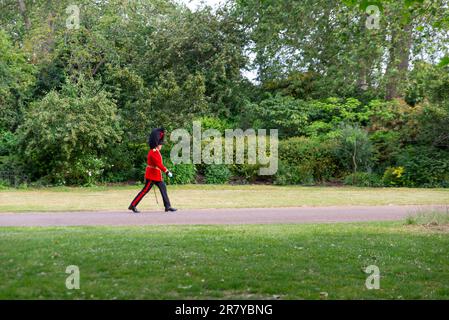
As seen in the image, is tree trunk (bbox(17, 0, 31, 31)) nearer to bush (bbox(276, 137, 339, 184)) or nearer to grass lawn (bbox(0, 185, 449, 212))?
grass lawn (bbox(0, 185, 449, 212))

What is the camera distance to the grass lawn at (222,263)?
675cm

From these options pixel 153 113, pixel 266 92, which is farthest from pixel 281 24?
pixel 153 113

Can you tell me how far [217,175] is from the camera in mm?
25125

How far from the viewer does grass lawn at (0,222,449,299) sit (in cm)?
675

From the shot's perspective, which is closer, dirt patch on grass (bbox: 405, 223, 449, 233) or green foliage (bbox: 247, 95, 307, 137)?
dirt patch on grass (bbox: 405, 223, 449, 233)

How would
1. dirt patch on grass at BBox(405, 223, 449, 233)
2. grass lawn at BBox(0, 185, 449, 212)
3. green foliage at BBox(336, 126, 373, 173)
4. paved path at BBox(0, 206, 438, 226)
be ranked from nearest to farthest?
dirt patch on grass at BBox(405, 223, 449, 233), paved path at BBox(0, 206, 438, 226), grass lawn at BBox(0, 185, 449, 212), green foliage at BBox(336, 126, 373, 173)

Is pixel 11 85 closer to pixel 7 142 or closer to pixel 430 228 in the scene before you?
pixel 7 142

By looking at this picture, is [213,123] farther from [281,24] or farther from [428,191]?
[428,191]

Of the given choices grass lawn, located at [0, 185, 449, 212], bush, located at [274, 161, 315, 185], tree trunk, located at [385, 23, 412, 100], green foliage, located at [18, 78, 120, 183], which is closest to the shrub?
grass lawn, located at [0, 185, 449, 212]

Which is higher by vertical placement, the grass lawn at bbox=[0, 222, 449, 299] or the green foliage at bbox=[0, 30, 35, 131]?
the green foliage at bbox=[0, 30, 35, 131]

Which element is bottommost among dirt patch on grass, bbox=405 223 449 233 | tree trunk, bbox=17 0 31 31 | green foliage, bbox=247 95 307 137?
dirt patch on grass, bbox=405 223 449 233

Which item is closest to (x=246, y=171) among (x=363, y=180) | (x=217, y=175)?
(x=217, y=175)

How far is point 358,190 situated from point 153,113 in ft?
31.1

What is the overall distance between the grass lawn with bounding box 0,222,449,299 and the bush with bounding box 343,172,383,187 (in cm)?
1310
